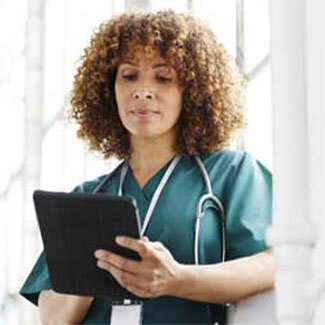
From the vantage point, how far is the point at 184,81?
189cm

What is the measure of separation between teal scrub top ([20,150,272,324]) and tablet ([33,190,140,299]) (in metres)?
0.06

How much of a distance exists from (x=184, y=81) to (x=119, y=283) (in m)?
0.40

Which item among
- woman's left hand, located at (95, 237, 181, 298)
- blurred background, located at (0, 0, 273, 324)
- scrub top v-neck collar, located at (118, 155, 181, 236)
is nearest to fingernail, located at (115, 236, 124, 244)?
woman's left hand, located at (95, 237, 181, 298)

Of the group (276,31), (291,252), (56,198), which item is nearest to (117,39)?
(56,198)

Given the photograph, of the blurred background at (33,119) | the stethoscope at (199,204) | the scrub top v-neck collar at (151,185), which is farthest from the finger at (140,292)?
the blurred background at (33,119)

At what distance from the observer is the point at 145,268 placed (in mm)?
1626

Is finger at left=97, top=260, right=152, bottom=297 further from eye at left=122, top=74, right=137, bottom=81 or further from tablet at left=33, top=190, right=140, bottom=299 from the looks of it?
eye at left=122, top=74, right=137, bottom=81

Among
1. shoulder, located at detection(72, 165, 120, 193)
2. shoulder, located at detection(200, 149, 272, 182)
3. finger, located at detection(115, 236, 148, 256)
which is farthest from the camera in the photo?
shoulder, located at detection(72, 165, 120, 193)

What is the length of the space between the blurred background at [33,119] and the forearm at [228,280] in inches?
47.4

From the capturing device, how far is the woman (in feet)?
5.65

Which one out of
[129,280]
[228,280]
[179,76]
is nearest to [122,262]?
[129,280]

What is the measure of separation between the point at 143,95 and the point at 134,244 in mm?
342

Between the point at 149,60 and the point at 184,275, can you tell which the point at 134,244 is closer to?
the point at 184,275

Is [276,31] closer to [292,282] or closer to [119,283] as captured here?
[292,282]
